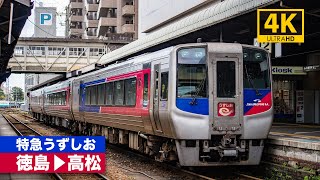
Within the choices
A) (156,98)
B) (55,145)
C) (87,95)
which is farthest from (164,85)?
(87,95)

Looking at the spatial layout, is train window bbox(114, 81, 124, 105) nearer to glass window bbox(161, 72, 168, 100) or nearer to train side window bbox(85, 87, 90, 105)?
glass window bbox(161, 72, 168, 100)

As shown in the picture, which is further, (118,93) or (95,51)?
(95,51)

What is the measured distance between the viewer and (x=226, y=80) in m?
11.1

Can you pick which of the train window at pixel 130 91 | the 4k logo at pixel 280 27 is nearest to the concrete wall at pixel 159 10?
the train window at pixel 130 91

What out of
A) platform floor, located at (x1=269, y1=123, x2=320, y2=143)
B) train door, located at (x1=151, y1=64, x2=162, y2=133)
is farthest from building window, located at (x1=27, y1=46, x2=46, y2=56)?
train door, located at (x1=151, y1=64, x2=162, y2=133)

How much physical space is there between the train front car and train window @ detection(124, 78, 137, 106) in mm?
2957

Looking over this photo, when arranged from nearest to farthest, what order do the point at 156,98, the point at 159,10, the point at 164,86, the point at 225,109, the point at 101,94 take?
the point at 225,109, the point at 164,86, the point at 156,98, the point at 101,94, the point at 159,10

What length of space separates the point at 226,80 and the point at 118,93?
5184 mm

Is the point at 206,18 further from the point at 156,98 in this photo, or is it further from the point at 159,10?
the point at 159,10

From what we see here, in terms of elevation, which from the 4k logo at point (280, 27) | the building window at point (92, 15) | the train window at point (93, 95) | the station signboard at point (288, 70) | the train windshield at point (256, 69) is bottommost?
the train window at point (93, 95)

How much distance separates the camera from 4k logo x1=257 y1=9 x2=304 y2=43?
13.2 m

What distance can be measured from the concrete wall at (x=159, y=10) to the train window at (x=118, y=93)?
20004 mm

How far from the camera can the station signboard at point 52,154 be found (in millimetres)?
8031

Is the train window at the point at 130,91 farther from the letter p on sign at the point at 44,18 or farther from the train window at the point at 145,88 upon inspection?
the letter p on sign at the point at 44,18
